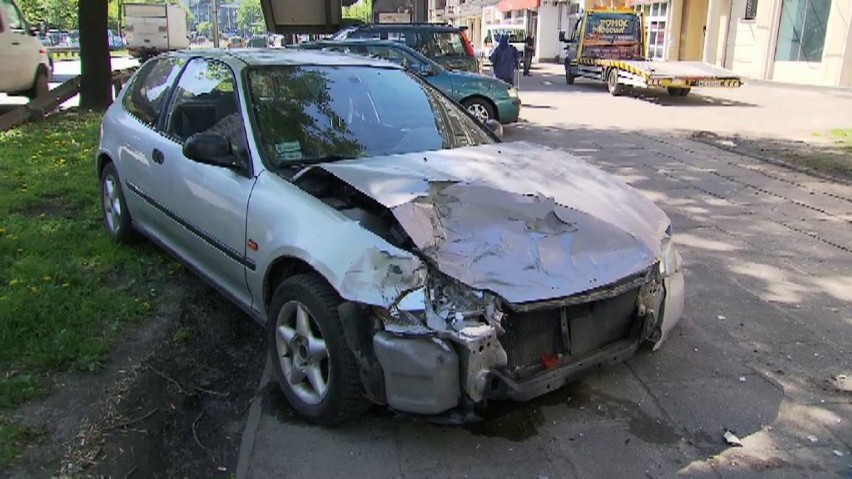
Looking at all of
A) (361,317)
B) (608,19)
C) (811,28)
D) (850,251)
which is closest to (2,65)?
(361,317)

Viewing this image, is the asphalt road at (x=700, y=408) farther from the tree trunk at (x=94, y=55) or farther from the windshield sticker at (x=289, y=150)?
the tree trunk at (x=94, y=55)

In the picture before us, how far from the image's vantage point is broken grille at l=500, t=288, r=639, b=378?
121 inches

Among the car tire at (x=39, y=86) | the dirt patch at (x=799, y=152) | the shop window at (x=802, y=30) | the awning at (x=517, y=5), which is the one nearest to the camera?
the dirt patch at (x=799, y=152)

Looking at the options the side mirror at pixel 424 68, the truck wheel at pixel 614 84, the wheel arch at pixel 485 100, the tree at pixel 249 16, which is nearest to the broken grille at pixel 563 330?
the wheel arch at pixel 485 100

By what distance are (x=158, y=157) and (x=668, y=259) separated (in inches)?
130

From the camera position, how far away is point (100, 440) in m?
3.27

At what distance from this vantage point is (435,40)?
1437 centimetres

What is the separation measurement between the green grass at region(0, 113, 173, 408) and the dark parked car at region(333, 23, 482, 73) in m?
7.71

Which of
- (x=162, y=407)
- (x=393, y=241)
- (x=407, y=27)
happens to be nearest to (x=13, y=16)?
(x=407, y=27)

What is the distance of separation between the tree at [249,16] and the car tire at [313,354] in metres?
120

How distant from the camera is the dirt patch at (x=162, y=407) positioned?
124 inches

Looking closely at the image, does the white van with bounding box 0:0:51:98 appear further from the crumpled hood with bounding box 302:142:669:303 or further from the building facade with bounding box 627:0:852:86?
the building facade with bounding box 627:0:852:86

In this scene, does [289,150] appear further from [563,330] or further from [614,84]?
[614,84]

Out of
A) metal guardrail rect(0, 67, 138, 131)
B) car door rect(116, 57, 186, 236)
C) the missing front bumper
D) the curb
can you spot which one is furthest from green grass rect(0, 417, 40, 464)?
metal guardrail rect(0, 67, 138, 131)
